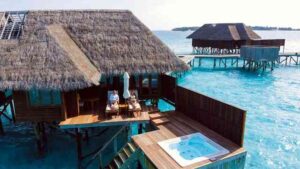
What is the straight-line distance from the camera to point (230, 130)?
8.70m

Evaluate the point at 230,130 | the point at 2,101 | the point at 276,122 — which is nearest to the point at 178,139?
the point at 230,130

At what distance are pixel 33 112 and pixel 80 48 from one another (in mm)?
4108

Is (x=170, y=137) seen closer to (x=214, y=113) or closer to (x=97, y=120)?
(x=214, y=113)

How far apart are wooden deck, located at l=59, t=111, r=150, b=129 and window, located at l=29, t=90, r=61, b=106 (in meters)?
1.09

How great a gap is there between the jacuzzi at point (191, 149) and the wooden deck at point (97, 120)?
185cm

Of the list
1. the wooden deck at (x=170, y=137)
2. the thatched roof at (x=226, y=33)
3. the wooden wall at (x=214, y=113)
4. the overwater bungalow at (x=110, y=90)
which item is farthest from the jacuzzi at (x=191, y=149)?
the thatched roof at (x=226, y=33)

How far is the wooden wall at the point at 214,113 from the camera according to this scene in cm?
831

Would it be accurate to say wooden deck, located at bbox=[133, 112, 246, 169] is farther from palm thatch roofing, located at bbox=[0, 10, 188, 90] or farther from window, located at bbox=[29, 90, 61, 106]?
window, located at bbox=[29, 90, 61, 106]

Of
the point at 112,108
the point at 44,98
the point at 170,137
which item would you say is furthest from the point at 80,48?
the point at 170,137

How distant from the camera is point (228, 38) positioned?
37.6 m

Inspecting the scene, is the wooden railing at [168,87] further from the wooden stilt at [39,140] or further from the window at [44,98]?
the wooden stilt at [39,140]

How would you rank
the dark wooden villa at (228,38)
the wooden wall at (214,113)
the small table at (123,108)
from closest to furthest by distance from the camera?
the wooden wall at (214,113)
the small table at (123,108)
the dark wooden villa at (228,38)

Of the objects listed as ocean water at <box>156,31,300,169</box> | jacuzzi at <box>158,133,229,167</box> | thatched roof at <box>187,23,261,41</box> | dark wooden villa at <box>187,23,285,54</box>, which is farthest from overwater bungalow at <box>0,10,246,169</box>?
dark wooden villa at <box>187,23,285,54</box>

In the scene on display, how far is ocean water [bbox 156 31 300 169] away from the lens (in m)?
12.2
